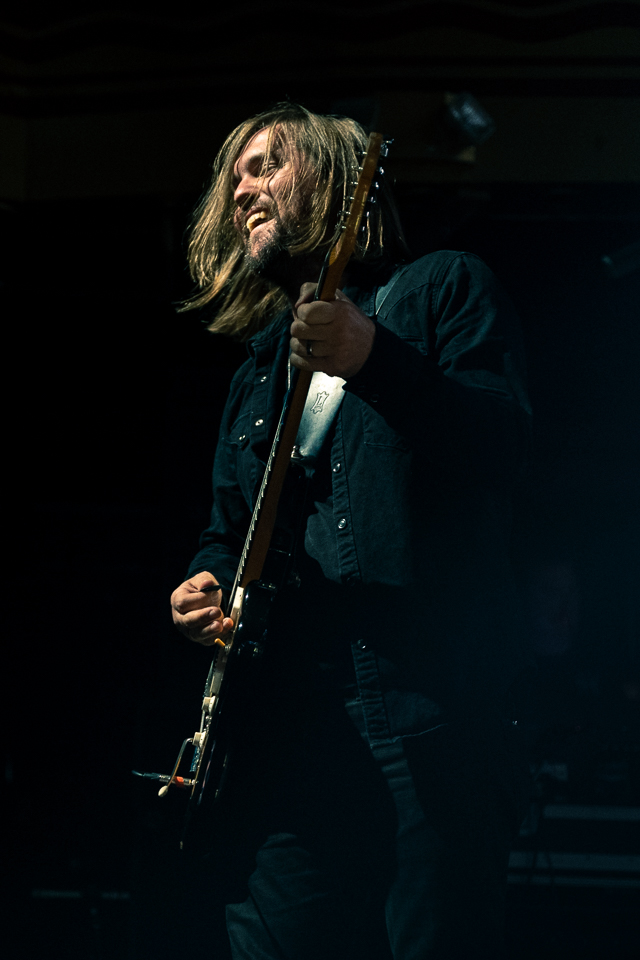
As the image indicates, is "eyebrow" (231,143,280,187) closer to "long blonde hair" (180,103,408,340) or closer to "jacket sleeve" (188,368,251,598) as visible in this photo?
"long blonde hair" (180,103,408,340)

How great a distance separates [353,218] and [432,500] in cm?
45

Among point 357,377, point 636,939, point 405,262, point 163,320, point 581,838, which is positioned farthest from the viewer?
point 163,320

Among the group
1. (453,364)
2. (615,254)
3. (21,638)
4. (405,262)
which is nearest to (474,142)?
(615,254)

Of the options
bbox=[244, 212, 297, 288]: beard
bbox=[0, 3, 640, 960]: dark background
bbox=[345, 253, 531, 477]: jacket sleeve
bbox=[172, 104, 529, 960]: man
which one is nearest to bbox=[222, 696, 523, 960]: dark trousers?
bbox=[172, 104, 529, 960]: man

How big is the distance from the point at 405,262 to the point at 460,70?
199cm

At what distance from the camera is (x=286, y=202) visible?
1563mm

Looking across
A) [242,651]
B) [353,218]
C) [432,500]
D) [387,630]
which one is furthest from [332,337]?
[242,651]

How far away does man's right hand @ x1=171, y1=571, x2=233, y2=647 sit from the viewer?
4.95 ft

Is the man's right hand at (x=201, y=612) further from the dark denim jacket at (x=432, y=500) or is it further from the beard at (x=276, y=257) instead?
the beard at (x=276, y=257)

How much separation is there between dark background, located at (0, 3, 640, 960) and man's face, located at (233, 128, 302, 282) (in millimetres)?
1736

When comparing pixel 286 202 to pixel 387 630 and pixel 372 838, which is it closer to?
pixel 387 630

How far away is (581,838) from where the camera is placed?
3158 mm

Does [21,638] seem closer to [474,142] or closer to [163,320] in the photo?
[163,320]

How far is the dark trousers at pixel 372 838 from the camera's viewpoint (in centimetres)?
122
